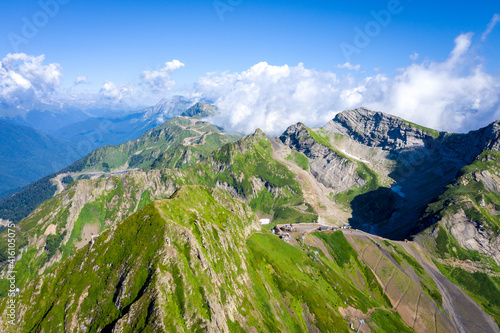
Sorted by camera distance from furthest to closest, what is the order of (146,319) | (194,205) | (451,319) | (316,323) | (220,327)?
(451,319) < (194,205) < (316,323) < (220,327) < (146,319)

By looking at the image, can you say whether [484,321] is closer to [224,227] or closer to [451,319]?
[451,319]

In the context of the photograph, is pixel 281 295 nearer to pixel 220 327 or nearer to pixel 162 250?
pixel 220 327

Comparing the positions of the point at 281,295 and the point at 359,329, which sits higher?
the point at 281,295

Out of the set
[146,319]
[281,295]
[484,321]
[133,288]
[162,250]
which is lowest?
[484,321]

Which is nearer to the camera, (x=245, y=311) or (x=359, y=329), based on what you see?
(x=245, y=311)

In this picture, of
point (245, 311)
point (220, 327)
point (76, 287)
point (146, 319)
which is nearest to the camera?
point (146, 319)

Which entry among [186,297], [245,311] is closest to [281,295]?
[245,311]

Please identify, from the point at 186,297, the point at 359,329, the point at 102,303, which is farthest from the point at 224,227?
the point at 359,329

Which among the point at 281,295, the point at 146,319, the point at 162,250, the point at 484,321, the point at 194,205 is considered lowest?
the point at 484,321

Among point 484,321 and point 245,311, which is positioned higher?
point 245,311
